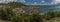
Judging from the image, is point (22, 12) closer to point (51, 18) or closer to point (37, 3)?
point (37, 3)

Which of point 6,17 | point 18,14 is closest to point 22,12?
point 18,14

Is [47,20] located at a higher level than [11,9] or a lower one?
lower

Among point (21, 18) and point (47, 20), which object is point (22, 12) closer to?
point (21, 18)

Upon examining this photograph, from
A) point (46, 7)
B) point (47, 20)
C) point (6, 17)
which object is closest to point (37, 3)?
point (46, 7)

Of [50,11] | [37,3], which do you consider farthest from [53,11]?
[37,3]

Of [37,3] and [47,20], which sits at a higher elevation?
[37,3]

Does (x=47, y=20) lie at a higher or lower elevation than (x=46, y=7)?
lower

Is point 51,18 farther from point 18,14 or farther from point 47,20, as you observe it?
point 18,14
